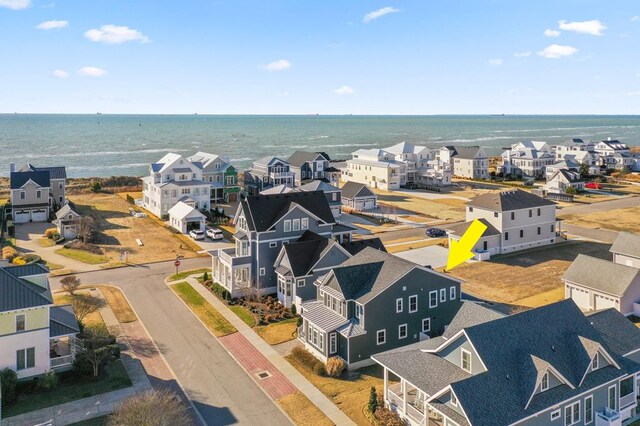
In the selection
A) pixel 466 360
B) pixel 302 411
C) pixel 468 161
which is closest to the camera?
pixel 466 360

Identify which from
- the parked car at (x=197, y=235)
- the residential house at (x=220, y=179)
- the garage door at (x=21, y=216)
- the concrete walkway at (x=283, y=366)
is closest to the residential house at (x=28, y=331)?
the concrete walkway at (x=283, y=366)

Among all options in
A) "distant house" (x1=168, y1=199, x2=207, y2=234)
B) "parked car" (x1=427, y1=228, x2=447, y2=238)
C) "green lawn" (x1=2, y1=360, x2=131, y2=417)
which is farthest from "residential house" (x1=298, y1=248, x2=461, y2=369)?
"distant house" (x1=168, y1=199, x2=207, y2=234)

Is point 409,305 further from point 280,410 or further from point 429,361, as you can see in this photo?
point 280,410

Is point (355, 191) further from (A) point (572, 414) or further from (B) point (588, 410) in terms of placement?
(A) point (572, 414)

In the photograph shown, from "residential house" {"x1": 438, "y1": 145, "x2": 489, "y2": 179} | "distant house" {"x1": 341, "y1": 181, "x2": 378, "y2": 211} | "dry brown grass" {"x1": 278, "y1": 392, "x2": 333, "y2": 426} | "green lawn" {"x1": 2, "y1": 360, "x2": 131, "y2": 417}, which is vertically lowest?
"dry brown grass" {"x1": 278, "y1": 392, "x2": 333, "y2": 426}

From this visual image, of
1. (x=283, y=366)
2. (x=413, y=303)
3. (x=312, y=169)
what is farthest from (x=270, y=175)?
(x=283, y=366)

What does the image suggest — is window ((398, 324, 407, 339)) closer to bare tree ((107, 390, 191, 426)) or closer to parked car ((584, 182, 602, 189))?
bare tree ((107, 390, 191, 426))
